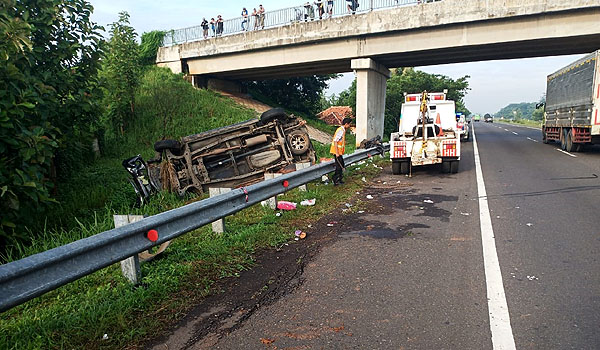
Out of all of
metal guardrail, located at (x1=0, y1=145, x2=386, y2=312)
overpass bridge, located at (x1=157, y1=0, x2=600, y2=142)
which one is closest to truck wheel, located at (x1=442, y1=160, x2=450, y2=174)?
metal guardrail, located at (x1=0, y1=145, x2=386, y2=312)

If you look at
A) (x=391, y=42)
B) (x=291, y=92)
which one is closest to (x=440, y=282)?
(x=391, y=42)

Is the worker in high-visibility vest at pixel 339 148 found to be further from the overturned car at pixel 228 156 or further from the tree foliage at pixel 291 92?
the tree foliage at pixel 291 92

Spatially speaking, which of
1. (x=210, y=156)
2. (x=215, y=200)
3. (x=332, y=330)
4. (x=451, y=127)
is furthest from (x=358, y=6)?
(x=332, y=330)

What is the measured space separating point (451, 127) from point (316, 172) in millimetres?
6710

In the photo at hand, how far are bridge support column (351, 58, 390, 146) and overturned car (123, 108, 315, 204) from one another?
10868 mm

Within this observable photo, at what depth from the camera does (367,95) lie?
21578mm

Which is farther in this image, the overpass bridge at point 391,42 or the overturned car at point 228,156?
the overpass bridge at point 391,42

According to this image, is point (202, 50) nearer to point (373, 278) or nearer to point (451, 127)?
point (451, 127)

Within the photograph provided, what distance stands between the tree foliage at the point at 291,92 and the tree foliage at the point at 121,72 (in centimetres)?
1368

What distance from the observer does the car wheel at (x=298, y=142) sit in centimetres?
1148

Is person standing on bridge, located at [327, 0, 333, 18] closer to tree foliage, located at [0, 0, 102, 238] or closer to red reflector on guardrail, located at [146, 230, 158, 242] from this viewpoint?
tree foliage, located at [0, 0, 102, 238]

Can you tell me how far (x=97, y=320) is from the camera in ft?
11.2

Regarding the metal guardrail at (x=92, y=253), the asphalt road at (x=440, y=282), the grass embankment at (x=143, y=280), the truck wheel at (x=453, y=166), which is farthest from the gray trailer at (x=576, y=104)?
the metal guardrail at (x=92, y=253)

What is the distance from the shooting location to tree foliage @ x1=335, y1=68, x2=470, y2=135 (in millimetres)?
34334
